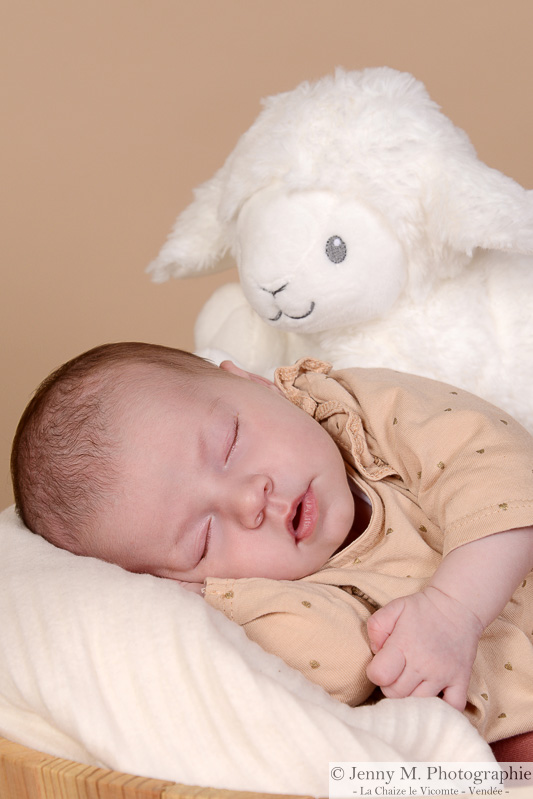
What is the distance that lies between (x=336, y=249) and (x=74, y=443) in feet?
1.64

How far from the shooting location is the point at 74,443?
1.21 meters

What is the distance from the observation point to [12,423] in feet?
8.82

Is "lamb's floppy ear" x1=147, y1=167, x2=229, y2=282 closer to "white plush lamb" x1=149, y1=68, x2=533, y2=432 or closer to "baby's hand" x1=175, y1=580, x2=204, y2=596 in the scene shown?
"white plush lamb" x1=149, y1=68, x2=533, y2=432

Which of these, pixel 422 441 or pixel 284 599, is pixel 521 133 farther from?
pixel 284 599

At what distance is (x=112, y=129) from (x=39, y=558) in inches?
73.8

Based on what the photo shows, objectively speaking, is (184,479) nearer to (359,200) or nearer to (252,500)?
(252,500)

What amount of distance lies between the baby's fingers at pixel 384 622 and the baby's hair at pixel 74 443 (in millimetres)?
384

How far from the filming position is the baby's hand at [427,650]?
3.21 feet

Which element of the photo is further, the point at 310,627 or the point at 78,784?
the point at 310,627

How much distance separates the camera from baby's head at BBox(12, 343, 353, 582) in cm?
117

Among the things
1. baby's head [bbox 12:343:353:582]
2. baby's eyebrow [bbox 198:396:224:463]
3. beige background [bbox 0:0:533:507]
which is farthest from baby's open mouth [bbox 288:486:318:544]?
beige background [bbox 0:0:533:507]

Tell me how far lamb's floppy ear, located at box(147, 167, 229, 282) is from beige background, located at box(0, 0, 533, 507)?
1014 millimetres

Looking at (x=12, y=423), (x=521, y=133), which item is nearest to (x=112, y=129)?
(x=12, y=423)

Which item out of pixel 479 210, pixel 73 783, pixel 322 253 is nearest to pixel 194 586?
pixel 73 783
